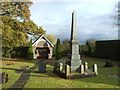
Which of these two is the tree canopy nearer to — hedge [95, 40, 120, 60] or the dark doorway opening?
the dark doorway opening

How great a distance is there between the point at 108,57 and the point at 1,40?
18.4 metres

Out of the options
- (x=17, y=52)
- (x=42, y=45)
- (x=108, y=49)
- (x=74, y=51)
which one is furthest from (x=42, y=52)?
(x=74, y=51)

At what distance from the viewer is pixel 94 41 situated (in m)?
29.0

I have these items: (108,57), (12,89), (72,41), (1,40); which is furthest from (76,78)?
(108,57)

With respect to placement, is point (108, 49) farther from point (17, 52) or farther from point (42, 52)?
point (17, 52)

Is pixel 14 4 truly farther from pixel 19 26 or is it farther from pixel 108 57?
pixel 108 57

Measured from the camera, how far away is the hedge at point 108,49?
2181 centimetres

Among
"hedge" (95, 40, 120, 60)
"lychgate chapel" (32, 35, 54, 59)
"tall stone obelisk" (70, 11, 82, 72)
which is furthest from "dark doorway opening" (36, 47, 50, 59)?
"tall stone obelisk" (70, 11, 82, 72)

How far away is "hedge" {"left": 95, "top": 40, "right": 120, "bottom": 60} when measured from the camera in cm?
2181

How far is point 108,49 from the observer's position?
23.6 metres

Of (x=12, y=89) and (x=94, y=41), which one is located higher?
(x=94, y=41)

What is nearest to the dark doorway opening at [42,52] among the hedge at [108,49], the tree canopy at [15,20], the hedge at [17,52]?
the hedge at [17,52]

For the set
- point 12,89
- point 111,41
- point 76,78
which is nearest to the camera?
point 12,89

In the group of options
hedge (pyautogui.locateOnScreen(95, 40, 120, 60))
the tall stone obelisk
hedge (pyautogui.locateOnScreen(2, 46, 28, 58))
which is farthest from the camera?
hedge (pyautogui.locateOnScreen(2, 46, 28, 58))
